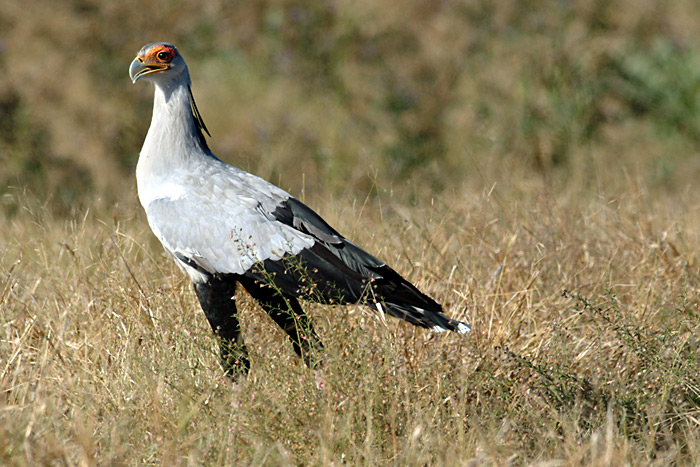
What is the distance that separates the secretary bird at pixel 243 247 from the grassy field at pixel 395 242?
16 cm

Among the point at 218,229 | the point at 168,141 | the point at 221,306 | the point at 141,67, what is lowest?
the point at 221,306

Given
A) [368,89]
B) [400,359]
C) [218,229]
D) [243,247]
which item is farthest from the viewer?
[368,89]

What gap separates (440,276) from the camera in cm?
422

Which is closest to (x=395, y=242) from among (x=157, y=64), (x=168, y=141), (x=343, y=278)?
(x=343, y=278)

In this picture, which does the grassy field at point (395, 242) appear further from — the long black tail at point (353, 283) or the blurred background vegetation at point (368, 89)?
the long black tail at point (353, 283)

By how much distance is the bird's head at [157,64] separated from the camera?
397 centimetres

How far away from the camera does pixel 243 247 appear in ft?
11.4

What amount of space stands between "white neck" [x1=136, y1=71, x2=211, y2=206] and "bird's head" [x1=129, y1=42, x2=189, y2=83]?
4cm

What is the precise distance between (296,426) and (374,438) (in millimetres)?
287

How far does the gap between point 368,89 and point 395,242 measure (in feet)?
15.5

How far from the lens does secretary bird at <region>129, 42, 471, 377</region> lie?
11.2 feet

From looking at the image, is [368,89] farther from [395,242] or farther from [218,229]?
[218,229]

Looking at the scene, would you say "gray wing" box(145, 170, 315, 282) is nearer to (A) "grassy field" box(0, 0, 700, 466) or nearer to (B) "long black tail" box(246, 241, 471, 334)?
(B) "long black tail" box(246, 241, 471, 334)

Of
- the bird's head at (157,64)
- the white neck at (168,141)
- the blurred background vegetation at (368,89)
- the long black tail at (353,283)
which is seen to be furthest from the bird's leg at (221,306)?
the blurred background vegetation at (368,89)
